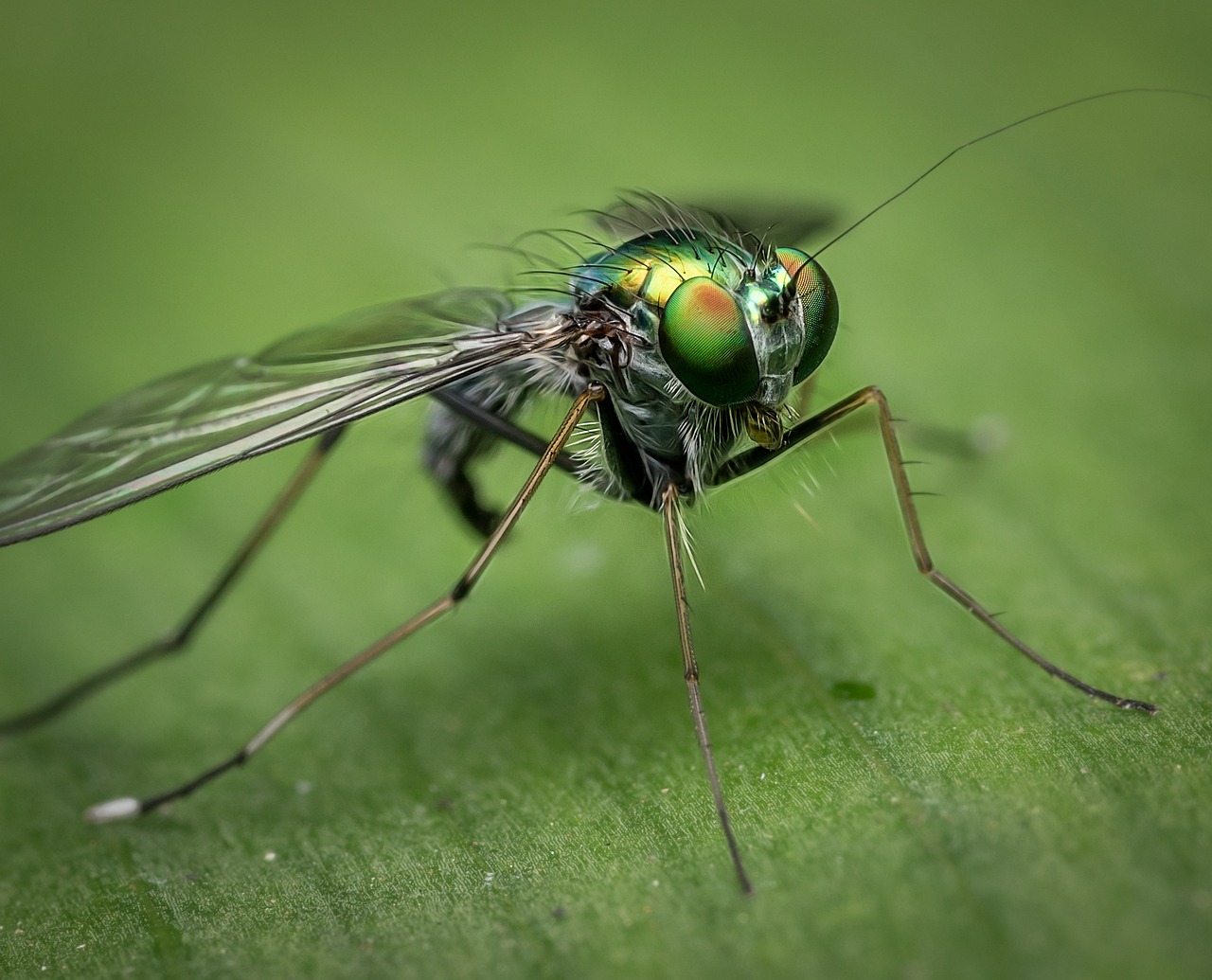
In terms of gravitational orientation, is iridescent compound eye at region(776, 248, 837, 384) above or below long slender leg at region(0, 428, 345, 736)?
above

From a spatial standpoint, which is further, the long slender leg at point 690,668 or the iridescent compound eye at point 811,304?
the iridescent compound eye at point 811,304

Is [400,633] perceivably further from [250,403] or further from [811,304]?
[811,304]

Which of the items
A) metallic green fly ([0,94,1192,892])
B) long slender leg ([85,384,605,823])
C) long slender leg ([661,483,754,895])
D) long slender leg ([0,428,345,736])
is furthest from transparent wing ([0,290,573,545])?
long slender leg ([661,483,754,895])

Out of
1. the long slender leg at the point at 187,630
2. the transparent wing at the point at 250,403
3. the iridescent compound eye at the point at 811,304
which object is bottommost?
the long slender leg at the point at 187,630

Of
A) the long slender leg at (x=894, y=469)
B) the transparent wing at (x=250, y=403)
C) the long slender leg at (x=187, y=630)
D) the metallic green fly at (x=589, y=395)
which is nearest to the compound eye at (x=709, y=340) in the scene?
the metallic green fly at (x=589, y=395)

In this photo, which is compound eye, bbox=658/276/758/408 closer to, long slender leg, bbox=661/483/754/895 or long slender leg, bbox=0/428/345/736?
long slender leg, bbox=661/483/754/895

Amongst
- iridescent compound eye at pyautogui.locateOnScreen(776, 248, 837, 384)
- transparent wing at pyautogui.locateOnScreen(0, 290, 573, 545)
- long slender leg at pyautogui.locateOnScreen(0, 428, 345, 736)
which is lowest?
long slender leg at pyautogui.locateOnScreen(0, 428, 345, 736)

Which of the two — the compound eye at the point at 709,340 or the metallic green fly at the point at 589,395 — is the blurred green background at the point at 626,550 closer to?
the metallic green fly at the point at 589,395
